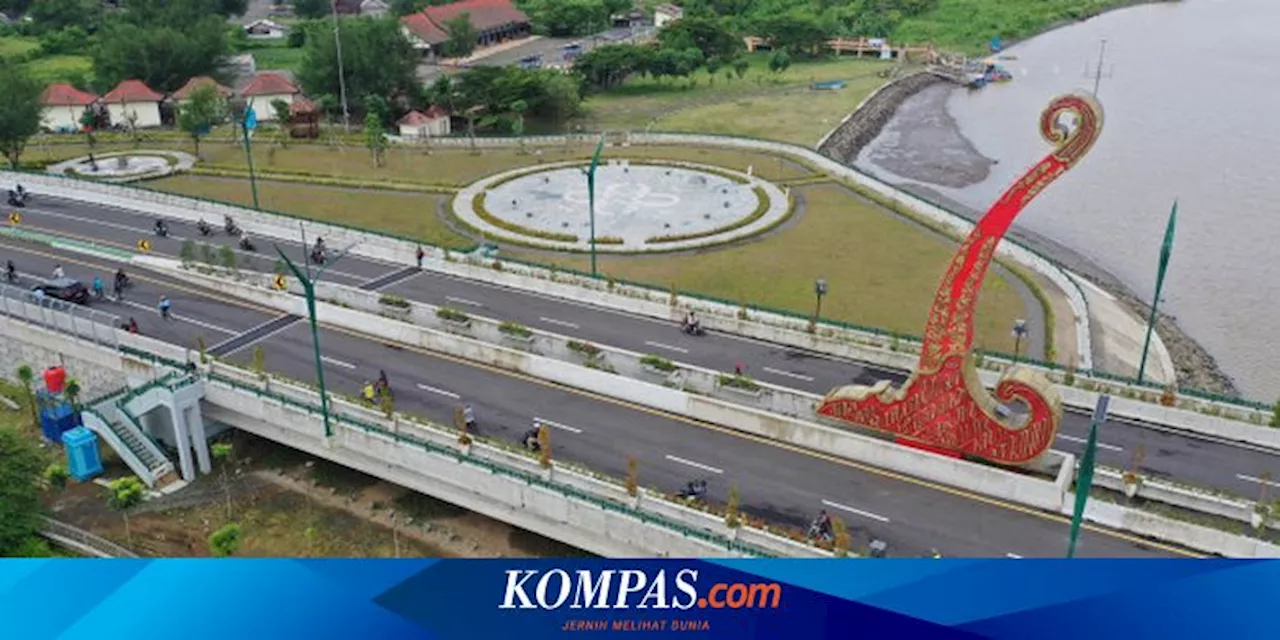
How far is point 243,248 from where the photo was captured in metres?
64.8

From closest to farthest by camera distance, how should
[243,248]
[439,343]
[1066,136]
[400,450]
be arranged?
[1066,136]
[400,450]
[439,343]
[243,248]

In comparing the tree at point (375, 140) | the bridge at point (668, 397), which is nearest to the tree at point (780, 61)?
the tree at point (375, 140)

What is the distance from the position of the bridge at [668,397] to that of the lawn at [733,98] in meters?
56.4

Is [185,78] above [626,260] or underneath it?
above

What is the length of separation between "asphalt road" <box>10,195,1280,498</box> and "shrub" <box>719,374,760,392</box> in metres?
3.21

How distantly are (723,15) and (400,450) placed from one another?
15335cm

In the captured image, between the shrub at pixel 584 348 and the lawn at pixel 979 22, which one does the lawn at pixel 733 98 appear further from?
the shrub at pixel 584 348

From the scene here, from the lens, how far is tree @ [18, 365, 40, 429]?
156 feet

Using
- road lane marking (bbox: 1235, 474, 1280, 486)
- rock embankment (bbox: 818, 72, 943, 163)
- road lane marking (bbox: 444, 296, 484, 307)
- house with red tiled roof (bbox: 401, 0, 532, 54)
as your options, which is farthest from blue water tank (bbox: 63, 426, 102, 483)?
house with red tiled roof (bbox: 401, 0, 532, 54)

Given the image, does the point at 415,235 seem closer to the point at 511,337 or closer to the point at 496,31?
the point at 511,337

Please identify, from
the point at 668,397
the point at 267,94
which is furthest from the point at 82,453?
the point at 267,94

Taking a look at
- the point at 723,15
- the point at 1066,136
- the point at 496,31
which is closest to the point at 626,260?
the point at 1066,136

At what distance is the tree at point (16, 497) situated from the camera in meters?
37.3

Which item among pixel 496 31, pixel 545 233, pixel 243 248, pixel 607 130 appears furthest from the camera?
pixel 496 31
